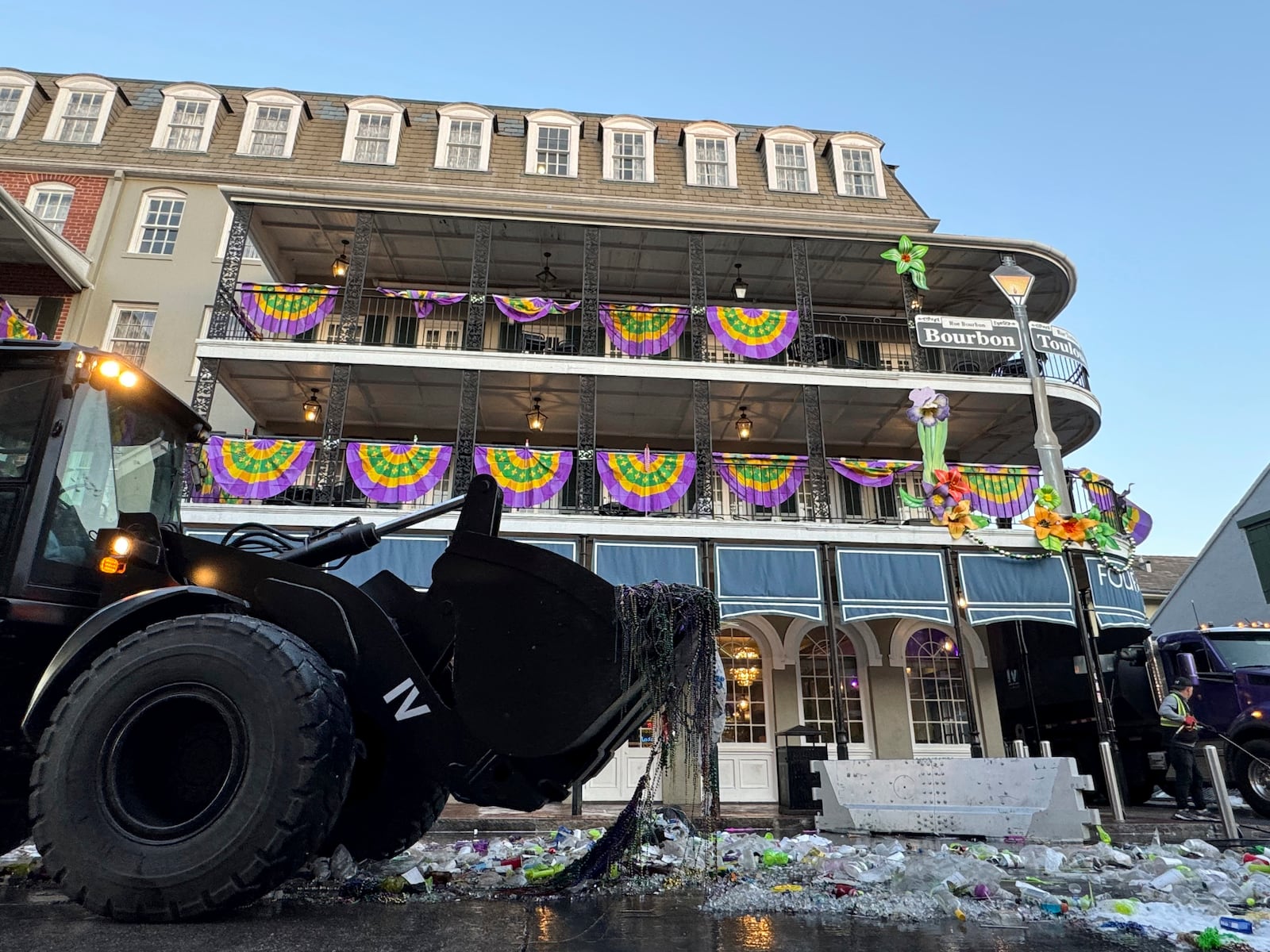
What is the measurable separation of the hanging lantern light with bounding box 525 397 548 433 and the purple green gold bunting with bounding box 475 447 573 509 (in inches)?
99.2

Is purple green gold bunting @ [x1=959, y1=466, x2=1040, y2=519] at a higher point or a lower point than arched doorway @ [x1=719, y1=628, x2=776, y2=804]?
higher

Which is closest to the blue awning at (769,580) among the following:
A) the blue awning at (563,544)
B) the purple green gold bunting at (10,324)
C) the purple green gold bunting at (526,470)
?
the blue awning at (563,544)

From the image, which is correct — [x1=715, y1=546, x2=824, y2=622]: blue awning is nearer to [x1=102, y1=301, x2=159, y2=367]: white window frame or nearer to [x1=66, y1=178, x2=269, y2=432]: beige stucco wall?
[x1=66, y1=178, x2=269, y2=432]: beige stucco wall

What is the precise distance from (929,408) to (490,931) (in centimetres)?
1355

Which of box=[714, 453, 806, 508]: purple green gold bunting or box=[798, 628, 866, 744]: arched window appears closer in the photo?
box=[714, 453, 806, 508]: purple green gold bunting

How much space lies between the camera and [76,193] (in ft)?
59.1

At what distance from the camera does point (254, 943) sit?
2686 millimetres

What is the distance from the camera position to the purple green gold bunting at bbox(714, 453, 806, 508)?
1385 cm

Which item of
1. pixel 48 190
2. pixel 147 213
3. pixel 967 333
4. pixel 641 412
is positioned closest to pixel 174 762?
pixel 641 412

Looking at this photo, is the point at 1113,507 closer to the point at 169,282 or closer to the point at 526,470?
the point at 526,470

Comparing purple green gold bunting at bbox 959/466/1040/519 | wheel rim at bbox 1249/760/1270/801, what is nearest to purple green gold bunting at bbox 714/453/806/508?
purple green gold bunting at bbox 959/466/1040/519

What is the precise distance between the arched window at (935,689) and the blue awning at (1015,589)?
2.18 metres

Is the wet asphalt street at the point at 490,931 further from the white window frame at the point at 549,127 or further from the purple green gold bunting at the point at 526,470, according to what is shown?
the white window frame at the point at 549,127

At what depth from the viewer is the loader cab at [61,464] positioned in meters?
3.63
